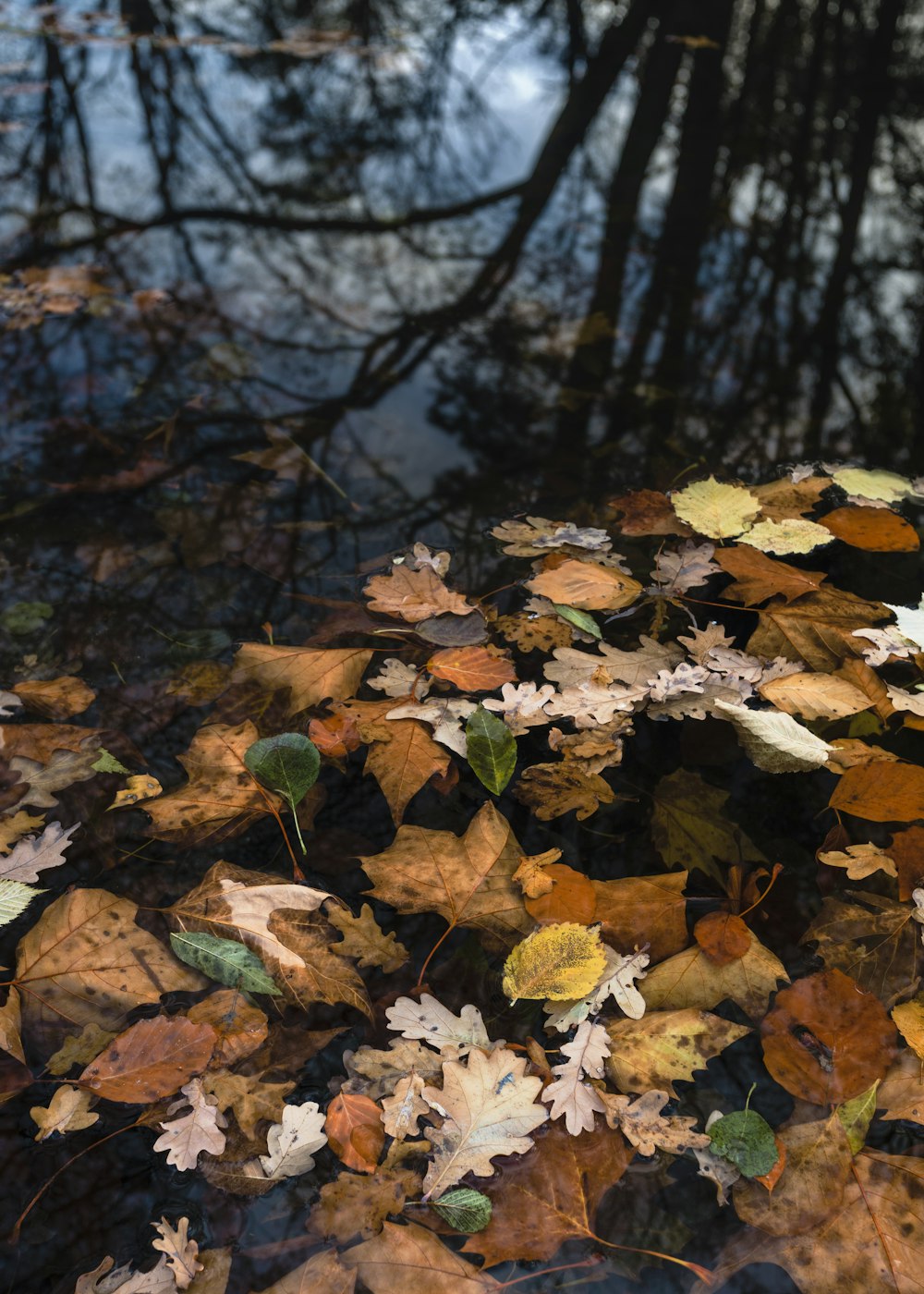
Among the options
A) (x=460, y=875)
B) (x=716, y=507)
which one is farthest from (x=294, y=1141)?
(x=716, y=507)

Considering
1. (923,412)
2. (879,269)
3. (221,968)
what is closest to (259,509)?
(221,968)

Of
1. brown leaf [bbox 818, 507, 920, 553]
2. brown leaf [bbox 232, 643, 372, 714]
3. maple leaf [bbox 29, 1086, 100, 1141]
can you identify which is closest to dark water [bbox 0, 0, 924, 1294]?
maple leaf [bbox 29, 1086, 100, 1141]

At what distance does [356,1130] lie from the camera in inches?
42.8

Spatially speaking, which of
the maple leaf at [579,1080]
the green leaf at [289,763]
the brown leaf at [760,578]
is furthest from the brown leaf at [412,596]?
the maple leaf at [579,1080]

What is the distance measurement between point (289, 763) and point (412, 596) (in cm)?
51

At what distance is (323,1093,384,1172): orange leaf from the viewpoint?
1.07 m

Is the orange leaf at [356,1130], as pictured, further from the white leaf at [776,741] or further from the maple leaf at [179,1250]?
the white leaf at [776,741]

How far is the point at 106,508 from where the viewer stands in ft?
7.10

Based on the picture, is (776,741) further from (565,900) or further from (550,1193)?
(550,1193)

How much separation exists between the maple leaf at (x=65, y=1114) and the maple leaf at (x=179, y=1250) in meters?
0.16

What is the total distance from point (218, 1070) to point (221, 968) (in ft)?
0.45

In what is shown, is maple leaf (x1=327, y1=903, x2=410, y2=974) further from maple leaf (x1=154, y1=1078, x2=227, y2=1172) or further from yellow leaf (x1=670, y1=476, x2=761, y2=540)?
yellow leaf (x1=670, y1=476, x2=761, y2=540)

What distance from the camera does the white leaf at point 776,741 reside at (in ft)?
4.74

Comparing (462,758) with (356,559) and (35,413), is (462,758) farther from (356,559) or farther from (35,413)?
(35,413)
